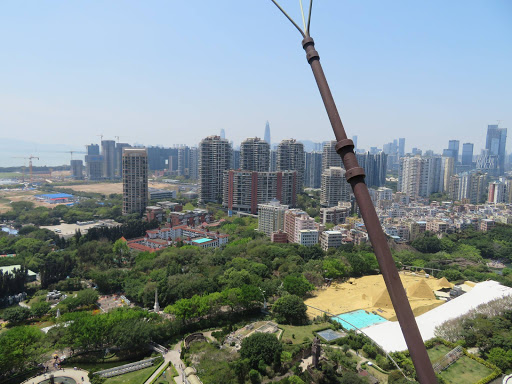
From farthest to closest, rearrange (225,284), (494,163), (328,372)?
(494,163)
(225,284)
(328,372)

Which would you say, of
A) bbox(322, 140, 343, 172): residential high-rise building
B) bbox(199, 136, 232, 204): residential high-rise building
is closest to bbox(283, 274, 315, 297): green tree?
bbox(199, 136, 232, 204): residential high-rise building

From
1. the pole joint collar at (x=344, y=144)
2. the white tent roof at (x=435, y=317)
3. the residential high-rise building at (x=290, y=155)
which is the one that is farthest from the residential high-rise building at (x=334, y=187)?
the pole joint collar at (x=344, y=144)

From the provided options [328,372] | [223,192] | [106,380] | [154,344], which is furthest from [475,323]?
[223,192]

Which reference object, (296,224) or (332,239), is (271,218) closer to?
(296,224)

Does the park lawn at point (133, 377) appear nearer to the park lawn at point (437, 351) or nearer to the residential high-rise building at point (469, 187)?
the park lawn at point (437, 351)

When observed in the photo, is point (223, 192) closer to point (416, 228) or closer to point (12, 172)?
point (416, 228)
